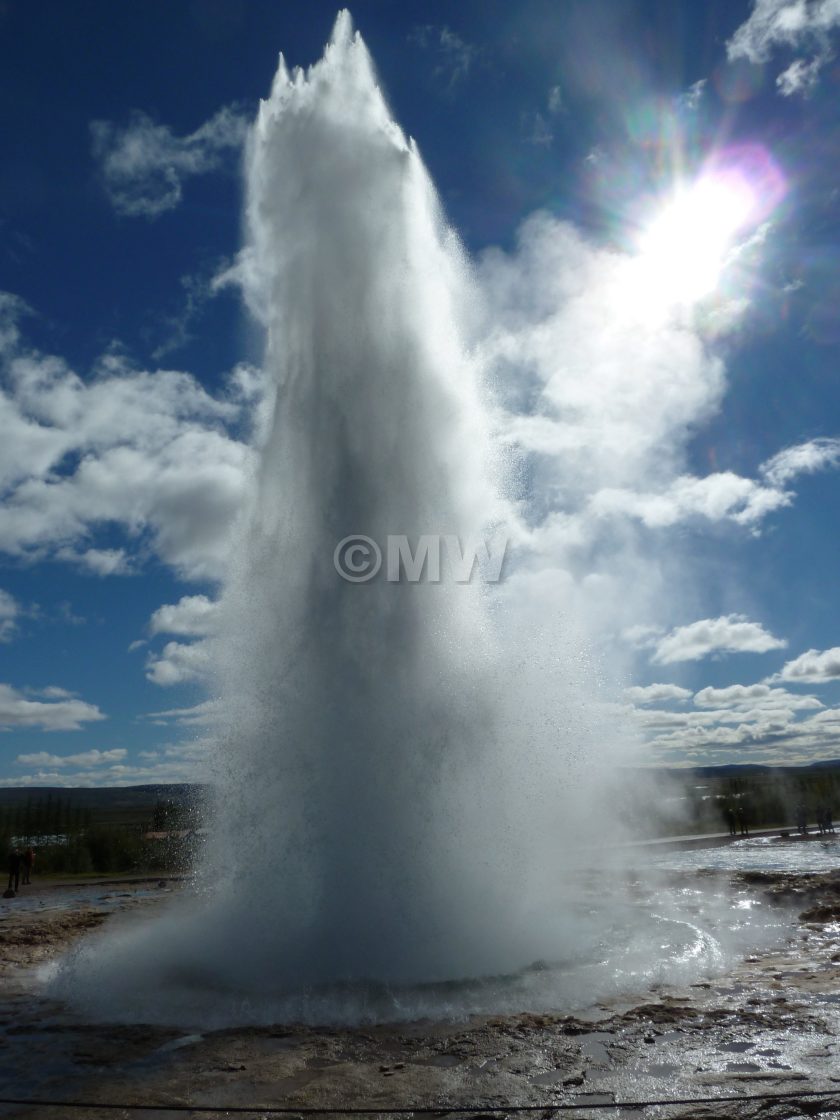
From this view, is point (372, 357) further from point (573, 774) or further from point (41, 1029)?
point (41, 1029)

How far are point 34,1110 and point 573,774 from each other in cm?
1304

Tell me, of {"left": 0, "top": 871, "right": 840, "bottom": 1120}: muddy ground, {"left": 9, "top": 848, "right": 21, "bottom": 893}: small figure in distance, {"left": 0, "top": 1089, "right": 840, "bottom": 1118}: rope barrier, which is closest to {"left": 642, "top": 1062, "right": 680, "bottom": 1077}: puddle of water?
{"left": 0, "top": 871, "right": 840, "bottom": 1120}: muddy ground

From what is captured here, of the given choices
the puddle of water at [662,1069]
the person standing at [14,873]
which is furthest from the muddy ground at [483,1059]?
the person standing at [14,873]

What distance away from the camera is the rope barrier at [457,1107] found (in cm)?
524

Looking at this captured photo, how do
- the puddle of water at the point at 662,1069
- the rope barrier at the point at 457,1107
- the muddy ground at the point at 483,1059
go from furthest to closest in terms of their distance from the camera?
the puddle of water at the point at 662,1069, the muddy ground at the point at 483,1059, the rope barrier at the point at 457,1107

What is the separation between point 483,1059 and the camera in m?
6.36

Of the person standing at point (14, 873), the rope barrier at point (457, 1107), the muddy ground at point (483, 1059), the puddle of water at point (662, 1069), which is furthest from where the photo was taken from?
the person standing at point (14, 873)

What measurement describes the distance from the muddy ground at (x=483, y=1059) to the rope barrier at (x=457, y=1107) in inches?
1.3

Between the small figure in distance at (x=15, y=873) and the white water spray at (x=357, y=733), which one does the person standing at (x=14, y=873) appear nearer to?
the small figure in distance at (x=15, y=873)

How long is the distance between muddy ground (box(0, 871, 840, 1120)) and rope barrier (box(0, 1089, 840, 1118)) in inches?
1.3

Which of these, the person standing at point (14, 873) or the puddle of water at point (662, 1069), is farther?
the person standing at point (14, 873)

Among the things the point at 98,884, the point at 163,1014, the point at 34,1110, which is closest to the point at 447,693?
the point at 163,1014

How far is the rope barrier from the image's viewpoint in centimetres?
524

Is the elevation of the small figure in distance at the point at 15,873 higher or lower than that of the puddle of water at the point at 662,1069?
higher
